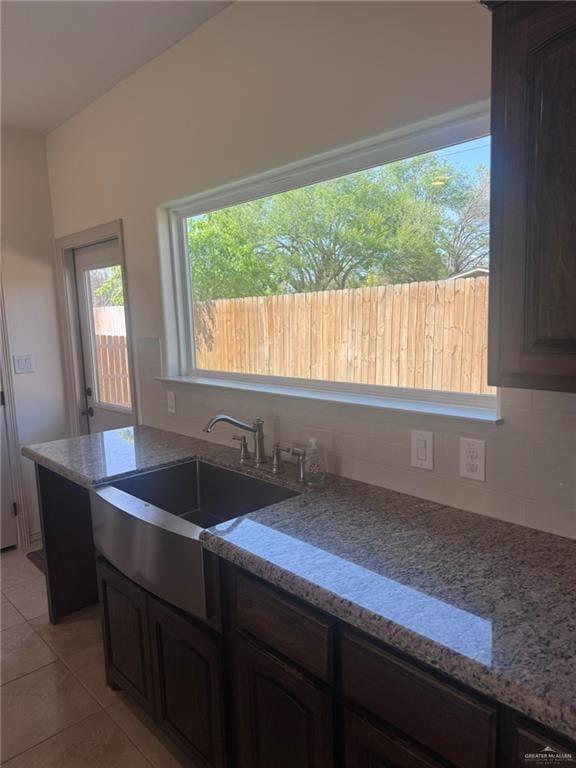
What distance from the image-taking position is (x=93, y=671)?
2.30 m

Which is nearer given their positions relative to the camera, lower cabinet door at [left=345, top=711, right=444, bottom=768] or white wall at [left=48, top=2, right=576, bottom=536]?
lower cabinet door at [left=345, top=711, right=444, bottom=768]

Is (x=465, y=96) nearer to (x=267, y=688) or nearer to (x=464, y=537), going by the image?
(x=464, y=537)

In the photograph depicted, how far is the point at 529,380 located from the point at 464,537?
1.66 feet

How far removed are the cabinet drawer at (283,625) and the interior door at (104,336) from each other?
6.59 ft

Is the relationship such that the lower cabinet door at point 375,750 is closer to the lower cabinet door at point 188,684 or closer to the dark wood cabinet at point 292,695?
the dark wood cabinet at point 292,695

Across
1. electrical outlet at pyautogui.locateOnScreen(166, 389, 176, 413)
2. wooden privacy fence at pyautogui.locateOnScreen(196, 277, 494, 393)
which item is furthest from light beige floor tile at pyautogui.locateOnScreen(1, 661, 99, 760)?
wooden privacy fence at pyautogui.locateOnScreen(196, 277, 494, 393)

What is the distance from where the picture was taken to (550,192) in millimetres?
1043

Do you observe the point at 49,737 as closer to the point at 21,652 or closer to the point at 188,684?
the point at 21,652

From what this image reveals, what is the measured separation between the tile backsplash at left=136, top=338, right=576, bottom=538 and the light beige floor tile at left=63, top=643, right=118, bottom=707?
122 cm

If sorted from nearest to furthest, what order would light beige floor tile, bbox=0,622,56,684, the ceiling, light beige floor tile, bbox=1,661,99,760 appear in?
light beige floor tile, bbox=1,661,99,760, the ceiling, light beige floor tile, bbox=0,622,56,684

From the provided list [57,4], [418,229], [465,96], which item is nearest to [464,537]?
[418,229]

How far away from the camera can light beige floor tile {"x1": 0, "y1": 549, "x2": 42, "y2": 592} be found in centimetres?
311

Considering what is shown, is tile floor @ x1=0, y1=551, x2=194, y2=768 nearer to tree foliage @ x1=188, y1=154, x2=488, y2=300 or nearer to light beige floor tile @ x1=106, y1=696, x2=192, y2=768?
light beige floor tile @ x1=106, y1=696, x2=192, y2=768

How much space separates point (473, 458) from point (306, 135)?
50.6 inches
